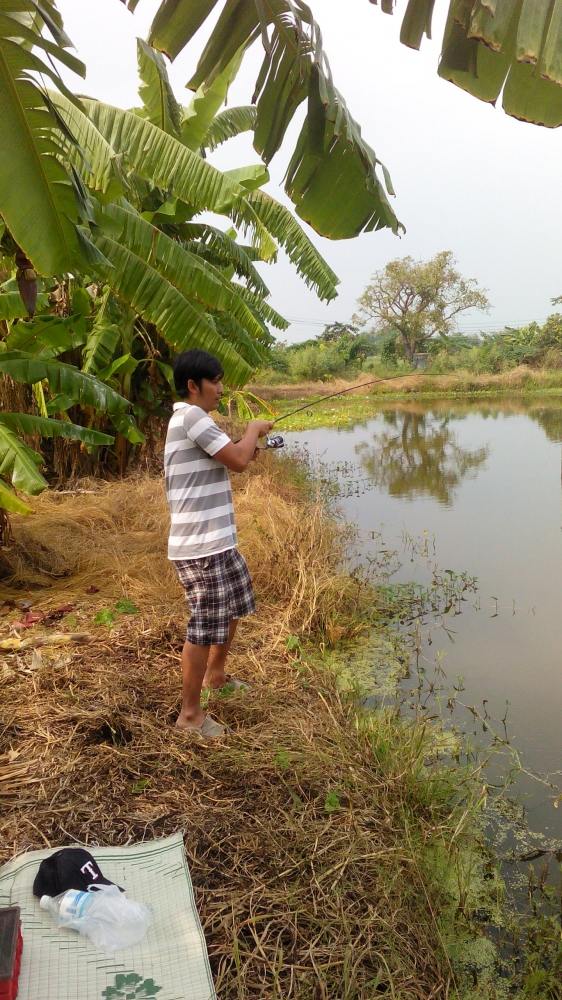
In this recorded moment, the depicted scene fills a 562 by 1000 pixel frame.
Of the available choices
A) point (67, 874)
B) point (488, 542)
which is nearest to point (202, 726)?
point (67, 874)

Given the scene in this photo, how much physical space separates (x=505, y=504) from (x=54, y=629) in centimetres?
614

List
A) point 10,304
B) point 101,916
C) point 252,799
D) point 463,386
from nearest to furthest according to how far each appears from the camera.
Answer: point 101,916 → point 252,799 → point 10,304 → point 463,386

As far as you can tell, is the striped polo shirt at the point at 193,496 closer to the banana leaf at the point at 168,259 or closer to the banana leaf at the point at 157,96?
the banana leaf at the point at 168,259

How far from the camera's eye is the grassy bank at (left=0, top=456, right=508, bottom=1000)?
186 cm

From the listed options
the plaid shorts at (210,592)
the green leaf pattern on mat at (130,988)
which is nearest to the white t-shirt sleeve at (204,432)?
the plaid shorts at (210,592)

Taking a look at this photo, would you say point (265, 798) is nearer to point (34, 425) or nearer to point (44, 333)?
point (34, 425)

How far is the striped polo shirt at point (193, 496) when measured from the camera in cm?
271

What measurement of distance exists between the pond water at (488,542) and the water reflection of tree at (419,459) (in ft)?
0.09

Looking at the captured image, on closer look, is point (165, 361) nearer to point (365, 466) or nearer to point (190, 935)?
point (365, 466)

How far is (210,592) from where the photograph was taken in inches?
108

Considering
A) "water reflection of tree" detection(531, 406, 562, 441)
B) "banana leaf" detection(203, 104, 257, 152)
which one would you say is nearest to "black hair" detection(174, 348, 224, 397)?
"banana leaf" detection(203, 104, 257, 152)

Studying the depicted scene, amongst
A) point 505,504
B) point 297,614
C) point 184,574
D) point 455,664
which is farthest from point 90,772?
point 505,504

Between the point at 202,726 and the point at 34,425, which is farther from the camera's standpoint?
the point at 34,425

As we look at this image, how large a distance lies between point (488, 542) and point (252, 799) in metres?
5.02
